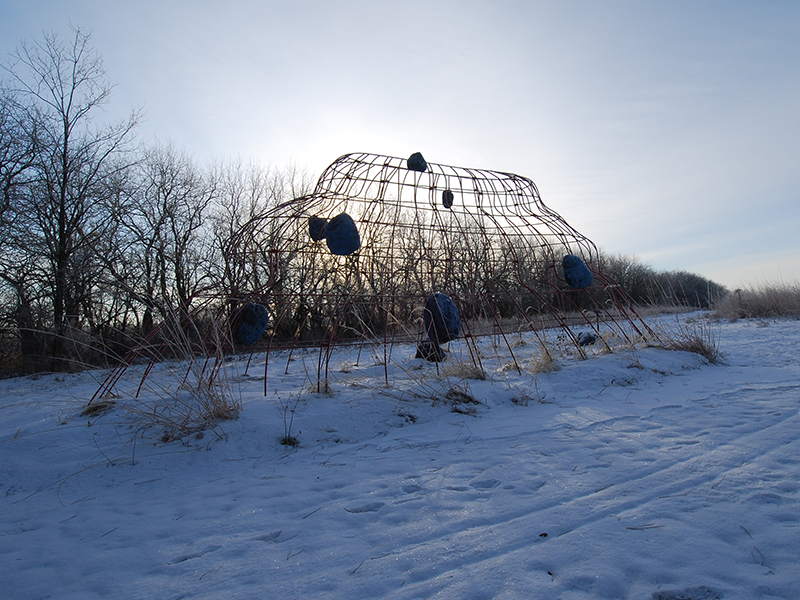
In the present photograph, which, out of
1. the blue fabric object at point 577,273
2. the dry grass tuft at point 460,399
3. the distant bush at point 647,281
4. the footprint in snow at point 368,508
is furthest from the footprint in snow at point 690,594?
the distant bush at point 647,281

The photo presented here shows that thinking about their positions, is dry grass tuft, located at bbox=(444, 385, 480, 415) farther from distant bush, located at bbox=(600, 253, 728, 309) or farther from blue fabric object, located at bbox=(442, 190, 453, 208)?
distant bush, located at bbox=(600, 253, 728, 309)

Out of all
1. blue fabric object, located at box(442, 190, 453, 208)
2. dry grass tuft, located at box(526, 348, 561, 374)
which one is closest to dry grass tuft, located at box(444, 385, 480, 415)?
dry grass tuft, located at box(526, 348, 561, 374)

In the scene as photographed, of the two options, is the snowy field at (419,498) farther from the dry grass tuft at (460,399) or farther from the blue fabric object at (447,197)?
the blue fabric object at (447,197)

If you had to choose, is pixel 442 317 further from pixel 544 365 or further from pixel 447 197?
pixel 447 197

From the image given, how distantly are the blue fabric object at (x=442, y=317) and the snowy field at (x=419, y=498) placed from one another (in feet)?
2.61

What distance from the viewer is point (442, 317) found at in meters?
4.26

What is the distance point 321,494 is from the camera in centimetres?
202

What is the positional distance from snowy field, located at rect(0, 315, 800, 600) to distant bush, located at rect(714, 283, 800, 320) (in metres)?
8.87

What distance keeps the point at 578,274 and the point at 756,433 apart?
115 inches

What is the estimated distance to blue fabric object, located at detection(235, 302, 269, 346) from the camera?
414 centimetres

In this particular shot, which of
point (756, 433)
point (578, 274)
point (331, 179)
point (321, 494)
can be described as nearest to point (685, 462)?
point (756, 433)

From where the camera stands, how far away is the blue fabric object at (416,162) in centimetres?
475

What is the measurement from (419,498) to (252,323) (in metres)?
2.85

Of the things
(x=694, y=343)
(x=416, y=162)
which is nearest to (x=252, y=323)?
(x=416, y=162)
